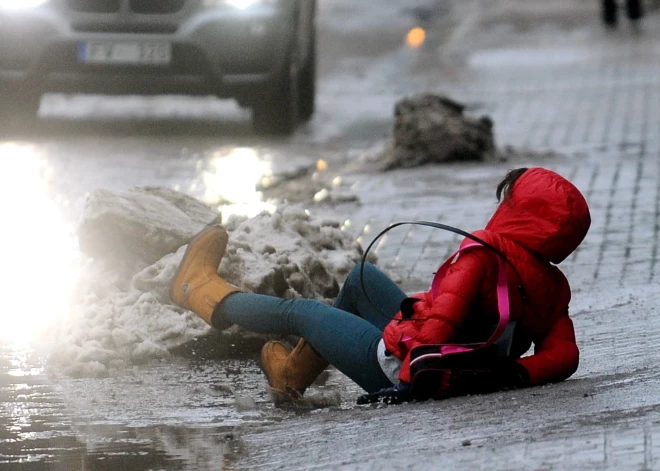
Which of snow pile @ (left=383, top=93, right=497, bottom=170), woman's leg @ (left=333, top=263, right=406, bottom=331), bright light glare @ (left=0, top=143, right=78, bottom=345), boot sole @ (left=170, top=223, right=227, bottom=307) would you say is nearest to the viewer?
woman's leg @ (left=333, top=263, right=406, bottom=331)

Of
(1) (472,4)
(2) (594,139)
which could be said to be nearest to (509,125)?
(2) (594,139)

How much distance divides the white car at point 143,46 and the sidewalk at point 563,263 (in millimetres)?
1966

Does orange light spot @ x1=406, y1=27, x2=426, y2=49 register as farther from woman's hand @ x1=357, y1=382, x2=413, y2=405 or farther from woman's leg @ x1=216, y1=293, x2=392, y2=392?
woman's hand @ x1=357, y1=382, x2=413, y2=405

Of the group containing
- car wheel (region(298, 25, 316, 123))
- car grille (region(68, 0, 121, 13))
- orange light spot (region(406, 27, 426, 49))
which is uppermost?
car grille (region(68, 0, 121, 13))

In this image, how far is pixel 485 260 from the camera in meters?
4.13

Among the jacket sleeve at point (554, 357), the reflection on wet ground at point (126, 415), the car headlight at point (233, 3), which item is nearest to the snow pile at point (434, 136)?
the car headlight at point (233, 3)

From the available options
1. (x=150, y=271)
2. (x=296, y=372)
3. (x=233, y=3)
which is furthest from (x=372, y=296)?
(x=233, y=3)

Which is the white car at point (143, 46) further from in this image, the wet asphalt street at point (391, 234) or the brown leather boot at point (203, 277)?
the brown leather boot at point (203, 277)

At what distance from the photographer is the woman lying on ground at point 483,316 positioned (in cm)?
414

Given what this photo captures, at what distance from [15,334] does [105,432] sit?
4.36ft

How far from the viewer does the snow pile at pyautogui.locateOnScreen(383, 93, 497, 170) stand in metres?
9.38

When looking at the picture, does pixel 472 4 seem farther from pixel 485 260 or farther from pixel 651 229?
pixel 485 260

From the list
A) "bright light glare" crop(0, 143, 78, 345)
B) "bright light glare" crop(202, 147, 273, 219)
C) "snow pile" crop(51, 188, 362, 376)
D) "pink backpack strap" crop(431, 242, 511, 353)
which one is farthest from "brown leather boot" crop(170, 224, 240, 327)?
"bright light glare" crop(202, 147, 273, 219)

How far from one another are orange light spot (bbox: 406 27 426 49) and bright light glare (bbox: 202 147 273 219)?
273 inches
